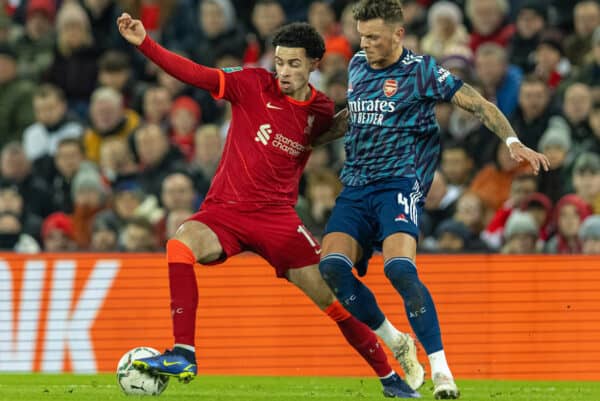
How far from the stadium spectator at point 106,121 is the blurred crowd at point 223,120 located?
21mm

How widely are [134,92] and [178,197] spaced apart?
3.21 m

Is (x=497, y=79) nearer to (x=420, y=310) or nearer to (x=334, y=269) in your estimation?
(x=334, y=269)

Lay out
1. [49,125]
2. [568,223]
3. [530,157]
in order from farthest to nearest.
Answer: [49,125] < [568,223] < [530,157]

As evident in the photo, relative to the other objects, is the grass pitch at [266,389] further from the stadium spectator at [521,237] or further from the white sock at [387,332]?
the stadium spectator at [521,237]

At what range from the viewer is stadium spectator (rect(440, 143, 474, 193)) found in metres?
14.1

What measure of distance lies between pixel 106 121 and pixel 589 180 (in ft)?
19.7

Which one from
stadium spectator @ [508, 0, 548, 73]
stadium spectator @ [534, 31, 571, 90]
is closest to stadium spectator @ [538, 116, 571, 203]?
stadium spectator @ [534, 31, 571, 90]

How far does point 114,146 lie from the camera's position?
633 inches

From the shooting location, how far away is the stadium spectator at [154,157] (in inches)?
608

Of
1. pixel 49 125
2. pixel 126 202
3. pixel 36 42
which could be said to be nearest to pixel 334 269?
pixel 126 202

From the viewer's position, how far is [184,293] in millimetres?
9188

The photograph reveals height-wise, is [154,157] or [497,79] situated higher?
[497,79]

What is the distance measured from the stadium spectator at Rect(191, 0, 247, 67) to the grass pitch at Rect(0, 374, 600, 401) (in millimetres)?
5655

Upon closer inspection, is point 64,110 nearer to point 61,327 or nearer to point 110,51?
point 110,51
